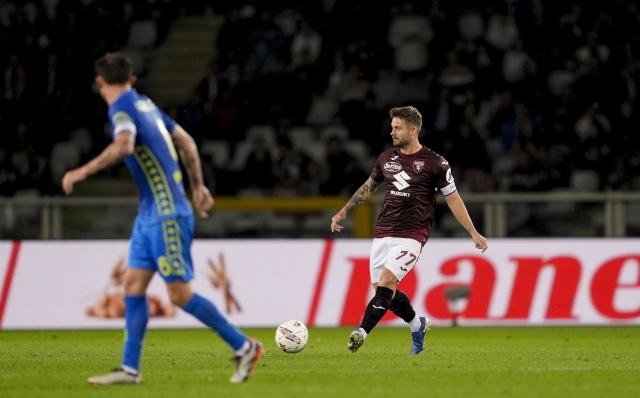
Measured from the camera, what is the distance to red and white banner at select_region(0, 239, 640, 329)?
14656mm

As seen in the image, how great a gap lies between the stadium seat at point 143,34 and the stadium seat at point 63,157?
131 inches

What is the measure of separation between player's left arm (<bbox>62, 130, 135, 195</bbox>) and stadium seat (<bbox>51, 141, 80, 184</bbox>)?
11.8 metres

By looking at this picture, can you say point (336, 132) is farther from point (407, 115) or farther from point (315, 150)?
point (407, 115)

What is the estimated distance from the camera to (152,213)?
7070 millimetres

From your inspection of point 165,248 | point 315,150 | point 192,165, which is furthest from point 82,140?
point 165,248

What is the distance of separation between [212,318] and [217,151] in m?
11.5

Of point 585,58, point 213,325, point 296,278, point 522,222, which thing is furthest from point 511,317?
point 213,325

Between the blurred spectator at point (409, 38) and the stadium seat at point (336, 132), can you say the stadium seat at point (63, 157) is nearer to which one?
the stadium seat at point (336, 132)

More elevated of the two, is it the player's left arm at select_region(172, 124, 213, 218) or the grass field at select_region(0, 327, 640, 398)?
the player's left arm at select_region(172, 124, 213, 218)

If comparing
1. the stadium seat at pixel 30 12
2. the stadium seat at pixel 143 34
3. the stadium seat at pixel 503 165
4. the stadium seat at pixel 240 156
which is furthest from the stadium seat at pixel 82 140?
the stadium seat at pixel 503 165

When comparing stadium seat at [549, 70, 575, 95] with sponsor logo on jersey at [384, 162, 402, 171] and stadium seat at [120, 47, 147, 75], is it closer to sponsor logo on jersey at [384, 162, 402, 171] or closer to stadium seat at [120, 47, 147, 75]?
stadium seat at [120, 47, 147, 75]

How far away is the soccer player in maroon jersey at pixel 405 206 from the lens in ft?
31.4

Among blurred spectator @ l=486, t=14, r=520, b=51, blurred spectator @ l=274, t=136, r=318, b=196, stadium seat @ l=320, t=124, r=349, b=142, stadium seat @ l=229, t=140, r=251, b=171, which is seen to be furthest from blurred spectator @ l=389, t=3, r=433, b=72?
stadium seat @ l=229, t=140, r=251, b=171

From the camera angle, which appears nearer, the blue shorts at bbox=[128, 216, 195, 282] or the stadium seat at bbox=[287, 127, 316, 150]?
the blue shorts at bbox=[128, 216, 195, 282]
